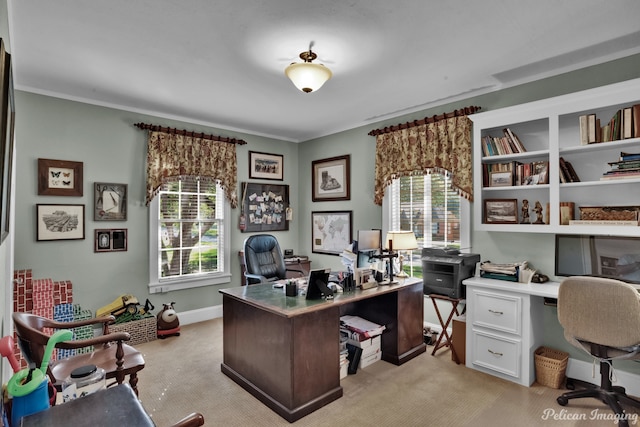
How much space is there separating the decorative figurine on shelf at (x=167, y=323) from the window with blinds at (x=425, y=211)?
2844 millimetres

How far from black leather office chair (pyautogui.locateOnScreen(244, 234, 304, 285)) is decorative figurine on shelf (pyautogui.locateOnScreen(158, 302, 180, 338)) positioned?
954 millimetres

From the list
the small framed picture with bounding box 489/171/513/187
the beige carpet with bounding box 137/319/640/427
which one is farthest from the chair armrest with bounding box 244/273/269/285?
the small framed picture with bounding box 489/171/513/187

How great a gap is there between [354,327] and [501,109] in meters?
2.45

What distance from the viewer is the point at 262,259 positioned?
164 inches

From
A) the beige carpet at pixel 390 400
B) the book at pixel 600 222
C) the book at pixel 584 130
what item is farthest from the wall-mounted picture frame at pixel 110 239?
the book at pixel 584 130

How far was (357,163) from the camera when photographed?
4816 millimetres

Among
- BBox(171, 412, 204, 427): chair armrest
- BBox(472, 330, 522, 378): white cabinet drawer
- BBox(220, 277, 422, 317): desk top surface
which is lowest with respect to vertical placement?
BBox(472, 330, 522, 378): white cabinet drawer

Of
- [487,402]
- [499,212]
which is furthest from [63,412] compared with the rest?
[499,212]

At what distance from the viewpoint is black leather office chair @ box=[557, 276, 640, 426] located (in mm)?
2168

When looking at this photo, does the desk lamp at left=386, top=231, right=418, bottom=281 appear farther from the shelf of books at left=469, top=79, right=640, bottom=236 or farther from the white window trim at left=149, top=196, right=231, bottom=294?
the white window trim at left=149, top=196, right=231, bottom=294

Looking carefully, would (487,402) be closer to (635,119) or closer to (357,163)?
(635,119)

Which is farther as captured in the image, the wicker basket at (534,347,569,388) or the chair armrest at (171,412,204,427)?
the wicker basket at (534,347,569,388)

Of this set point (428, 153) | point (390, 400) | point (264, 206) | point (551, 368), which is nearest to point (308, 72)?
point (428, 153)
